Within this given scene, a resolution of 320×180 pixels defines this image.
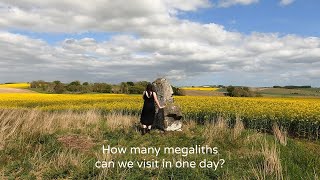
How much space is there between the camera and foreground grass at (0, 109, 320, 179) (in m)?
8.02

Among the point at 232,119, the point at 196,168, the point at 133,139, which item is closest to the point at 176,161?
the point at 196,168

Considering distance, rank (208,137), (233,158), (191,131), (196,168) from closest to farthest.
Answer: (196,168) < (233,158) < (208,137) < (191,131)

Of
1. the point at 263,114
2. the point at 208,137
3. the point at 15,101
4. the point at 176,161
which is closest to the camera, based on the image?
the point at 176,161

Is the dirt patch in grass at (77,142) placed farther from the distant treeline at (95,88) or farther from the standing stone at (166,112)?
the distant treeline at (95,88)

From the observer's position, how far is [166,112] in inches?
582

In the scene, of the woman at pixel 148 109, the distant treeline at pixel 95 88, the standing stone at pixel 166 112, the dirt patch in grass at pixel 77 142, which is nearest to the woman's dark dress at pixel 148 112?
the woman at pixel 148 109

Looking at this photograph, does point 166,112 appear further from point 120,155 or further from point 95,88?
point 95,88

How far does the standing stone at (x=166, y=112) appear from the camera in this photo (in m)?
14.5

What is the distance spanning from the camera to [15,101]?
33.0m

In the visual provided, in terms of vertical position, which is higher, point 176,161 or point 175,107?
point 175,107

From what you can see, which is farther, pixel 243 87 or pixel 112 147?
pixel 243 87

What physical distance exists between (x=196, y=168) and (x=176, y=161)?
790 millimetres

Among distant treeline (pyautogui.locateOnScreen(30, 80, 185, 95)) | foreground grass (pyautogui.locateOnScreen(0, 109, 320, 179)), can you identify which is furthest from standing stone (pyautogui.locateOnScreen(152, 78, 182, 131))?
distant treeline (pyautogui.locateOnScreen(30, 80, 185, 95))

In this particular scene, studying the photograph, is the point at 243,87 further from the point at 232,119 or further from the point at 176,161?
the point at 176,161
